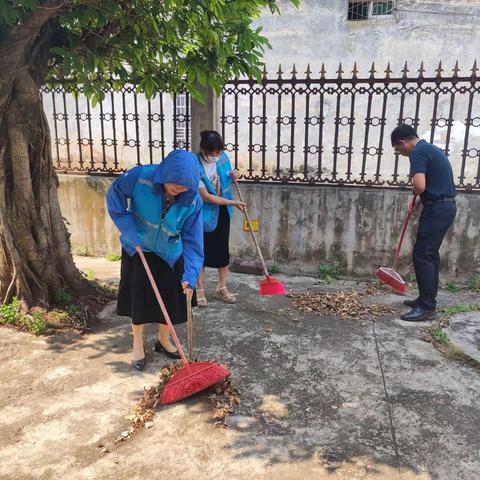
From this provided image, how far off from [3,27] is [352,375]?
396 centimetres

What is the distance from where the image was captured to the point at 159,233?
3.46 meters

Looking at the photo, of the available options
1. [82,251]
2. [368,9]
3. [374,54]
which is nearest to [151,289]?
[82,251]

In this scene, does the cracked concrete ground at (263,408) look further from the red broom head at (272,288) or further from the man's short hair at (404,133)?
the man's short hair at (404,133)

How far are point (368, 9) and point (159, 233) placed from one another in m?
10.6

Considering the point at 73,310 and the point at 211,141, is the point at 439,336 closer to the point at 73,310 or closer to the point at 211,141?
the point at 211,141

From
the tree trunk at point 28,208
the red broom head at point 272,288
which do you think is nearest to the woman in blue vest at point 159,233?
the tree trunk at point 28,208

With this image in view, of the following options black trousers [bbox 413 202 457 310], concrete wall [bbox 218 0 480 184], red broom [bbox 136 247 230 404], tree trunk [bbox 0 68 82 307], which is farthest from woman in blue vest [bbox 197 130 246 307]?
concrete wall [bbox 218 0 480 184]

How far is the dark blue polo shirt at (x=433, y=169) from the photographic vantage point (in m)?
4.61

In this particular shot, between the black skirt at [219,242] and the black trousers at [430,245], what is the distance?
1.97 metres

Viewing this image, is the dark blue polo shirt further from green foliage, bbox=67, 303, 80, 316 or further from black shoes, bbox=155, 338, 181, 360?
green foliage, bbox=67, 303, 80, 316

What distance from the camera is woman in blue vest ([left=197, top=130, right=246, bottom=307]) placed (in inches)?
183

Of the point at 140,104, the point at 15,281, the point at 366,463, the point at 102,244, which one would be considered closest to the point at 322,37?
the point at 140,104

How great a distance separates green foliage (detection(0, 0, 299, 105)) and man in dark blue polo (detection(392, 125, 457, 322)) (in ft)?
5.78

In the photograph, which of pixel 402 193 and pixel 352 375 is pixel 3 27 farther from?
pixel 402 193
